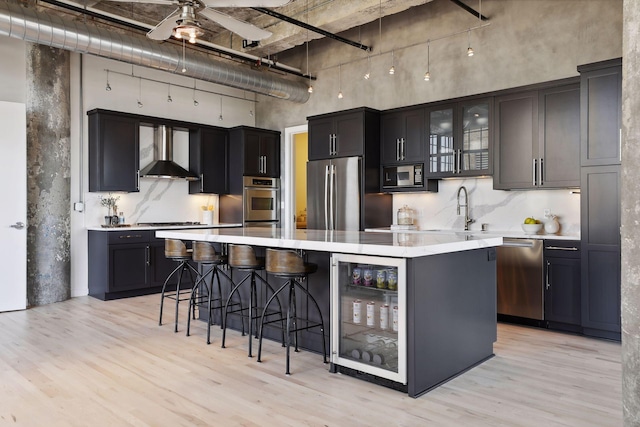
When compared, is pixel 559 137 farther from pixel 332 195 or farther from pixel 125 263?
pixel 125 263

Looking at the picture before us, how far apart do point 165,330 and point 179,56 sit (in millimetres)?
3512

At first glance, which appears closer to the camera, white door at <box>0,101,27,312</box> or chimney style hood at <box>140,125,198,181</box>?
white door at <box>0,101,27,312</box>

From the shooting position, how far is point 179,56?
616 cm

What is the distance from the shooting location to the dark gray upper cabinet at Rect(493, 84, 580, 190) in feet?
15.6

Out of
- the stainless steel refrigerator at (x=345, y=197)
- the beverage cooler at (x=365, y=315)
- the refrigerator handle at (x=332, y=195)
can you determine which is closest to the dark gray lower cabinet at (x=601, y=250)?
the beverage cooler at (x=365, y=315)

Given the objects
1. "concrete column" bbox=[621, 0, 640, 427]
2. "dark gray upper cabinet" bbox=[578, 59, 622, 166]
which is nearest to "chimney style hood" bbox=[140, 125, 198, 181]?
"dark gray upper cabinet" bbox=[578, 59, 622, 166]

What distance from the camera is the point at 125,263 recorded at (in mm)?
6398

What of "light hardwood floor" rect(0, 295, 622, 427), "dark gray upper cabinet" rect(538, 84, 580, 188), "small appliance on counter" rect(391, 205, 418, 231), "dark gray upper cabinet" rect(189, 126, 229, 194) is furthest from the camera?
"dark gray upper cabinet" rect(189, 126, 229, 194)

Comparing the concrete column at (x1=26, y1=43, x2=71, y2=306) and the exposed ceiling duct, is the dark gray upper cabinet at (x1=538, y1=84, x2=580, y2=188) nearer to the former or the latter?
the exposed ceiling duct

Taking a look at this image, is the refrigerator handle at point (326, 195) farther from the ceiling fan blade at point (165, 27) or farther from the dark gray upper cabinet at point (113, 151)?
the ceiling fan blade at point (165, 27)

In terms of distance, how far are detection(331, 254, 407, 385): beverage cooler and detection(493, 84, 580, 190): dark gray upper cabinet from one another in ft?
8.62

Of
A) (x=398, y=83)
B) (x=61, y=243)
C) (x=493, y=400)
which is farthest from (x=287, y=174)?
(x=493, y=400)

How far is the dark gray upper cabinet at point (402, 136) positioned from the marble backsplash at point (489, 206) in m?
0.53

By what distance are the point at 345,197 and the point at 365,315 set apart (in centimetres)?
330
